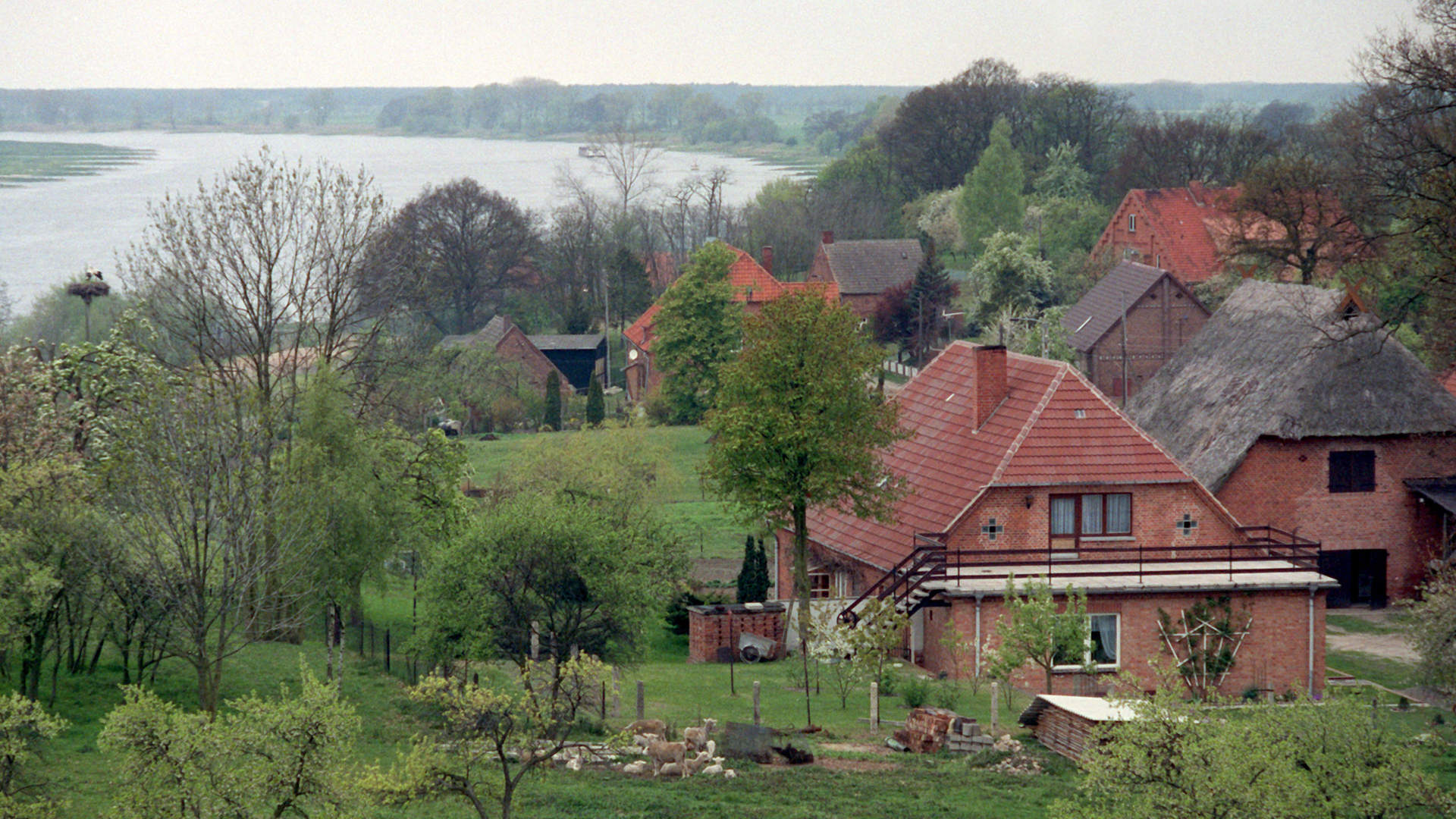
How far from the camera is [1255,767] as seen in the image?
45.3 feet

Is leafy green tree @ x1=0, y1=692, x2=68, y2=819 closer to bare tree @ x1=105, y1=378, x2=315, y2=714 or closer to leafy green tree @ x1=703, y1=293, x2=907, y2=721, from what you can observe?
bare tree @ x1=105, y1=378, x2=315, y2=714

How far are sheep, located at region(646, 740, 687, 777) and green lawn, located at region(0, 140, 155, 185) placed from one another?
12373 cm

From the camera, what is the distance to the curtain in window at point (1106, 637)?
2989cm

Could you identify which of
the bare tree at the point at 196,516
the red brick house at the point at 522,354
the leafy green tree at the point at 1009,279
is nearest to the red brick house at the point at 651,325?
the red brick house at the point at 522,354

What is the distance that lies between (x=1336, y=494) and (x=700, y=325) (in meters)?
31.0

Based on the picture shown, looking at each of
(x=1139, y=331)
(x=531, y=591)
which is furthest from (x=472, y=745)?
(x=1139, y=331)

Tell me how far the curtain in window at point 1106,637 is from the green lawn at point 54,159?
397 ft

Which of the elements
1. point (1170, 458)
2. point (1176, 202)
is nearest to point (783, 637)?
point (1170, 458)

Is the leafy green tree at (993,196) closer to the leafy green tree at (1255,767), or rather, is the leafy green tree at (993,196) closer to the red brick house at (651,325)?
the red brick house at (651,325)

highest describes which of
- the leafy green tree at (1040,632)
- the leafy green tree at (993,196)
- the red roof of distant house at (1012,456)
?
the leafy green tree at (993,196)

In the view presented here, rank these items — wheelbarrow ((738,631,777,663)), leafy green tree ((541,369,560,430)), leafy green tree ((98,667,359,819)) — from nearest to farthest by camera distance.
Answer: leafy green tree ((98,667,359,819)) → wheelbarrow ((738,631,777,663)) → leafy green tree ((541,369,560,430))

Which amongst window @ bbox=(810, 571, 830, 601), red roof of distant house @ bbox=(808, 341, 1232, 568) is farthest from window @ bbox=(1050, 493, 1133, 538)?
window @ bbox=(810, 571, 830, 601)

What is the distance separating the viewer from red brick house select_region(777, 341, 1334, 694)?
1174 inches

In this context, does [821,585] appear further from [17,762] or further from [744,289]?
[744,289]
